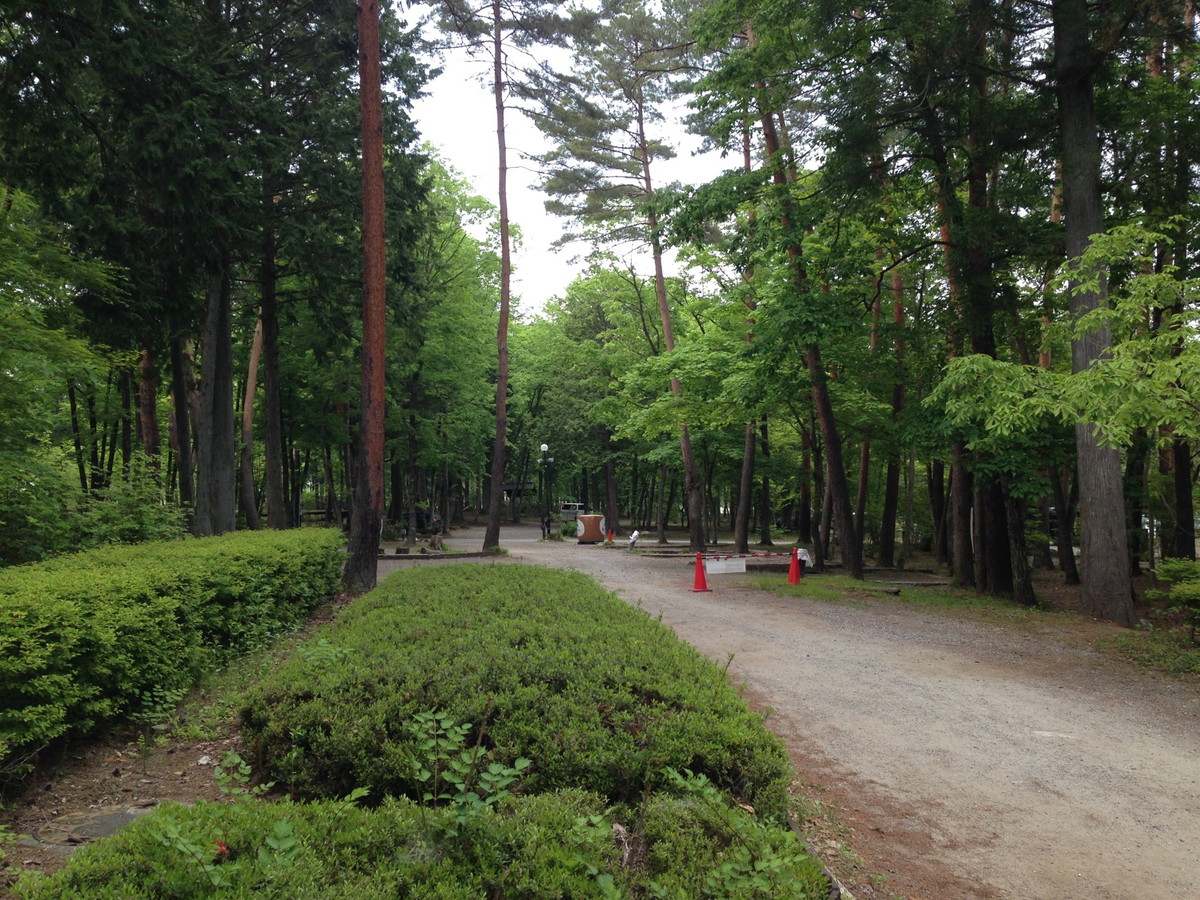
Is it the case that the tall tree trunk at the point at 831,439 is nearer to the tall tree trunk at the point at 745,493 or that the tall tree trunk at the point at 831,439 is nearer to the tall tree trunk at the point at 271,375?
the tall tree trunk at the point at 745,493

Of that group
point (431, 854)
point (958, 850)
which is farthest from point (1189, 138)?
point (431, 854)

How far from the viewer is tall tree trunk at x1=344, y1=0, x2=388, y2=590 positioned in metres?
10.6

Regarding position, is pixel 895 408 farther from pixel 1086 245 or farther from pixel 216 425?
pixel 216 425

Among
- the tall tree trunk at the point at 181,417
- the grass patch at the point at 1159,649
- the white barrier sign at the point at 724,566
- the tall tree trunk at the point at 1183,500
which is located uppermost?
the tall tree trunk at the point at 181,417

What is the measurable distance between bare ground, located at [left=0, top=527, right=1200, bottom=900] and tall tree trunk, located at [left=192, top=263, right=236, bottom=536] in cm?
940

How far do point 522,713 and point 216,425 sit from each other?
1232 centimetres

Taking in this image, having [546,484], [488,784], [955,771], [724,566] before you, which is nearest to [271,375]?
[724,566]

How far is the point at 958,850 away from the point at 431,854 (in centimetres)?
288

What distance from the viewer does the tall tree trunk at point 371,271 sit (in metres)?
10.6

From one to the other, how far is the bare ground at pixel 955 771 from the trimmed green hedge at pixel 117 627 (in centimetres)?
38

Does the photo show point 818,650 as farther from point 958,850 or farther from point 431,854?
point 431,854

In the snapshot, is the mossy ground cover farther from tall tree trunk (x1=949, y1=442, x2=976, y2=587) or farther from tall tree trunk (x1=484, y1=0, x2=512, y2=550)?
tall tree trunk (x1=484, y1=0, x2=512, y2=550)

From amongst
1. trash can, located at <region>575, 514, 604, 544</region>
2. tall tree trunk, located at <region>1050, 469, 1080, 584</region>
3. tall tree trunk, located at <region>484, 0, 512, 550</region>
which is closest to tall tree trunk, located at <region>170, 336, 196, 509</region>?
tall tree trunk, located at <region>484, 0, 512, 550</region>

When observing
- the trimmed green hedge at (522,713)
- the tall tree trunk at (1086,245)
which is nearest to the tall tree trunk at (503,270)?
the tall tree trunk at (1086,245)
